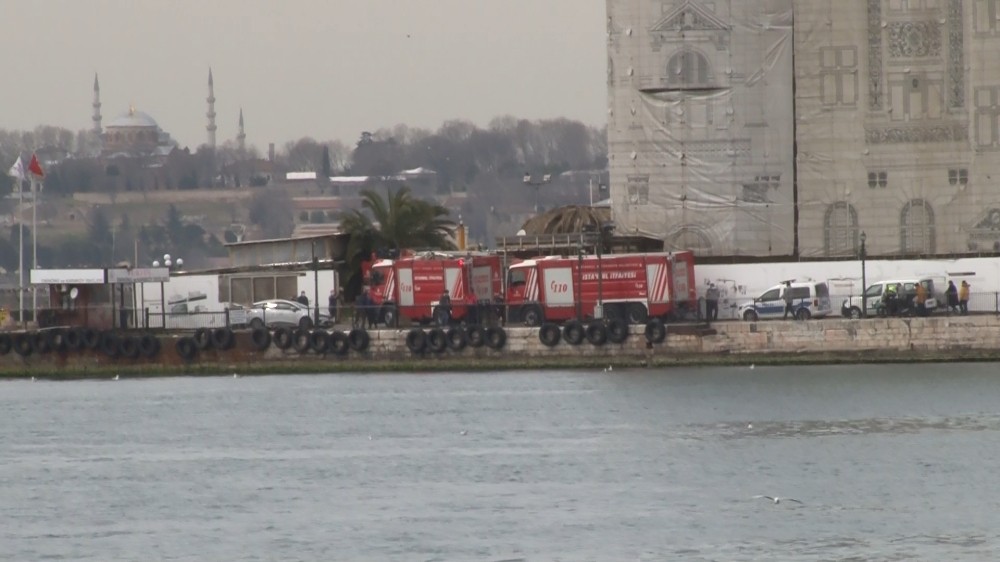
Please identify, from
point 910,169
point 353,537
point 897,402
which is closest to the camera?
point 353,537

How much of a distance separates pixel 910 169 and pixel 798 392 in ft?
43.4

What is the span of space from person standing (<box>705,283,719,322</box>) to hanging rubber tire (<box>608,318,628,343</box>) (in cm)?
203

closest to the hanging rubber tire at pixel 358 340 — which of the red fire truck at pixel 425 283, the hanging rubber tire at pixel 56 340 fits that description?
the red fire truck at pixel 425 283

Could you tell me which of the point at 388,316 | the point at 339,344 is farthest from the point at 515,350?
the point at 388,316

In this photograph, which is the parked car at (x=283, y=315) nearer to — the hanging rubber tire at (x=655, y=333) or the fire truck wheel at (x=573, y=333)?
the fire truck wheel at (x=573, y=333)

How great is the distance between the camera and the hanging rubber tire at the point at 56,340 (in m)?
48.8

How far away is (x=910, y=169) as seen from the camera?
53969 mm

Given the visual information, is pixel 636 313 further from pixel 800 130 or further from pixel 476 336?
pixel 800 130

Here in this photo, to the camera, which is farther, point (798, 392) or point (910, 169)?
point (910, 169)

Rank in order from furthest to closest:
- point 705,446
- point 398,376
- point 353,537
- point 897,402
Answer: point 398,376 → point 897,402 → point 705,446 → point 353,537

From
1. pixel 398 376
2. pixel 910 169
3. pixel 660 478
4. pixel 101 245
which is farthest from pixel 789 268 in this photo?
pixel 101 245

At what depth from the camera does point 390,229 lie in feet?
A: 204

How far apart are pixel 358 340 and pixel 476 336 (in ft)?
8.76

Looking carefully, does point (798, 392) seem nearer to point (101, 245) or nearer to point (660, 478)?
point (660, 478)
